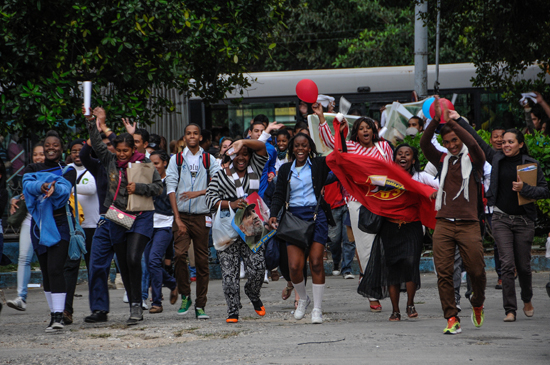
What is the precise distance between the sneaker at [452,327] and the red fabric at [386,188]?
124 centimetres

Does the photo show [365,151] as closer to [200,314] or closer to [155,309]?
[200,314]

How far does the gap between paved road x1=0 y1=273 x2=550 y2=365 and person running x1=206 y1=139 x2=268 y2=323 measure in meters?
0.38

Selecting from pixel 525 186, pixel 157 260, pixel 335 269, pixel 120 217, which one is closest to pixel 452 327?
pixel 525 186

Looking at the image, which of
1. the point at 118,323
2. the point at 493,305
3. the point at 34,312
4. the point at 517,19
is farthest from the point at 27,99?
the point at 517,19

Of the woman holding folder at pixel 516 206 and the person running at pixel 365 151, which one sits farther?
the person running at pixel 365 151

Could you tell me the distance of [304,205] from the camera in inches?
312

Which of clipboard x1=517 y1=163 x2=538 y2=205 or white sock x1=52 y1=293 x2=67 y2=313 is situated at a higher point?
clipboard x1=517 y1=163 x2=538 y2=205

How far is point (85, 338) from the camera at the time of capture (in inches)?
282

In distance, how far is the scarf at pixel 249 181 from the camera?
26.8 feet

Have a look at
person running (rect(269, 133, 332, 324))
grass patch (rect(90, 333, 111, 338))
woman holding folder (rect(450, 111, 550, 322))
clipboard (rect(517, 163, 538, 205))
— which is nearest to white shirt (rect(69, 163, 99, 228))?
grass patch (rect(90, 333, 111, 338))

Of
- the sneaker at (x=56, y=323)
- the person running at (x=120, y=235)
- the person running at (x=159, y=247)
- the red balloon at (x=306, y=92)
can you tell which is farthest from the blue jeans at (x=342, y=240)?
the sneaker at (x=56, y=323)

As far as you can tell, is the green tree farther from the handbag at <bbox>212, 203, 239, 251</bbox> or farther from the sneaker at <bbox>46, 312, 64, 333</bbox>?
the handbag at <bbox>212, 203, 239, 251</bbox>

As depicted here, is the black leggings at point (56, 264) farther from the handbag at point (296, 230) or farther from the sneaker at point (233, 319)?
the handbag at point (296, 230)

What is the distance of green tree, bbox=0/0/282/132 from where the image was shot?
1164 centimetres
